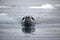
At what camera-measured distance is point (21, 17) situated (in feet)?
6.00

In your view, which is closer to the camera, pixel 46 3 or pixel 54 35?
pixel 54 35

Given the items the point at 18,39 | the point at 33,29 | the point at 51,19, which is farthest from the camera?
the point at 51,19

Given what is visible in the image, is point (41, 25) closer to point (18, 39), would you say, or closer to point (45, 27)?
point (45, 27)

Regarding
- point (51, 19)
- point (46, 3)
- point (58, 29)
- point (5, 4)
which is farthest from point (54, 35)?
point (5, 4)

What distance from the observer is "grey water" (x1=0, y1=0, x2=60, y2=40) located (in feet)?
5.48

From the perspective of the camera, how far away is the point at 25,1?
197cm

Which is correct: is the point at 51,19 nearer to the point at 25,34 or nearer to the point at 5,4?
the point at 25,34

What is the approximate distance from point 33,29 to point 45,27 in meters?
0.11

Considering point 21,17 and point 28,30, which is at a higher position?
point 21,17

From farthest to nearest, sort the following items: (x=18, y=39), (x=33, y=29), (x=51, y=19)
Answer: (x=51, y=19) → (x=33, y=29) → (x=18, y=39)

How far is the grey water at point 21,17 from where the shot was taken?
5.48 feet

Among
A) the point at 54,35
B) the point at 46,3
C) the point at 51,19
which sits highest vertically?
the point at 46,3

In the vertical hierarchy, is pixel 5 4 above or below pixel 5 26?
above

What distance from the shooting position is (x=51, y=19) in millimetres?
1862
